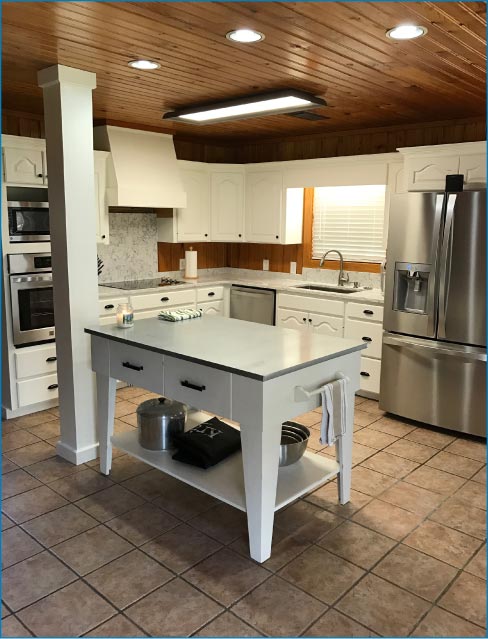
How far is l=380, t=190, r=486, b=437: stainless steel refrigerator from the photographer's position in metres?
3.76

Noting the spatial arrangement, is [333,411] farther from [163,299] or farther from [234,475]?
[163,299]

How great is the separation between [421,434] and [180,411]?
198cm

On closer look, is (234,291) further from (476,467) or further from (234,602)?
(234,602)

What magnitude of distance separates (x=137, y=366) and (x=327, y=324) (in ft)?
7.86

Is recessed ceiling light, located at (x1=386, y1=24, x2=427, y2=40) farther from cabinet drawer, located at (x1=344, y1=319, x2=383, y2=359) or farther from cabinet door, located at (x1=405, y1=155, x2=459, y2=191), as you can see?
cabinet drawer, located at (x1=344, y1=319, x2=383, y2=359)

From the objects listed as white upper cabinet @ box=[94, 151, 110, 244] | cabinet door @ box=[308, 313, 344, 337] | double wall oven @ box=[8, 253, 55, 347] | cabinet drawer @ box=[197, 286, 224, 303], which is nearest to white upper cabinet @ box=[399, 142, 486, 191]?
cabinet door @ box=[308, 313, 344, 337]

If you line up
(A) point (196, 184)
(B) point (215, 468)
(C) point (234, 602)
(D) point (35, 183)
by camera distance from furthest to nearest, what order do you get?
(A) point (196, 184) → (D) point (35, 183) → (B) point (215, 468) → (C) point (234, 602)

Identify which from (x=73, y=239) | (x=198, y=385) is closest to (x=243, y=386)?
(x=198, y=385)

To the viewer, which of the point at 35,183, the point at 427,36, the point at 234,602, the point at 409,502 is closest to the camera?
the point at 234,602

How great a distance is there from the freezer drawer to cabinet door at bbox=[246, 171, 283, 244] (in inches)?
76.0

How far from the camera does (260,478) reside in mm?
2375

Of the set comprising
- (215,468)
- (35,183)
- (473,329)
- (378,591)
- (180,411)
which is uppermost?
(35,183)

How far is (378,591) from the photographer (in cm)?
231

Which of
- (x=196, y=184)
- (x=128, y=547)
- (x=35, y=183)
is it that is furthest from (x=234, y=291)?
(x=128, y=547)
